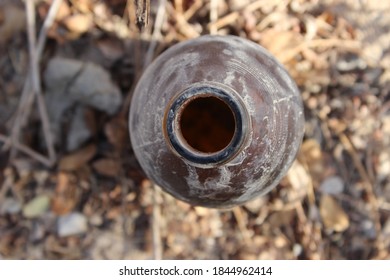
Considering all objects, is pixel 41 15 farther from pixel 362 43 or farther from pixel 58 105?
pixel 362 43

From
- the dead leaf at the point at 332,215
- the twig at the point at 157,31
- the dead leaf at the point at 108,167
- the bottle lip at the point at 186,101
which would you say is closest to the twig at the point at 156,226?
the dead leaf at the point at 108,167

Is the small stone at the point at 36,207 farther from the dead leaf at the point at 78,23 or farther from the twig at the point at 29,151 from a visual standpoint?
the dead leaf at the point at 78,23

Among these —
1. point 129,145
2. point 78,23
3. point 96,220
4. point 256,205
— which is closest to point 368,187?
point 256,205

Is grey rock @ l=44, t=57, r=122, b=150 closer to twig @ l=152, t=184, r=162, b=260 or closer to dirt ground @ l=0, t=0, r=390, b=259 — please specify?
dirt ground @ l=0, t=0, r=390, b=259

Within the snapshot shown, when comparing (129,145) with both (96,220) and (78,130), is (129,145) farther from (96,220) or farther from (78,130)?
(96,220)

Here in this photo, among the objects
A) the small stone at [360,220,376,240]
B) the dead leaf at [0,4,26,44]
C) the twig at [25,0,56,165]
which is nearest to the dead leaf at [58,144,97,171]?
the twig at [25,0,56,165]

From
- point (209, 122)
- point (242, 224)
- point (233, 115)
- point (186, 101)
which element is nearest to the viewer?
point (186, 101)
